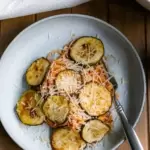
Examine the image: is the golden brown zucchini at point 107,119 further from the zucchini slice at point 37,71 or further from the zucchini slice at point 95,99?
the zucchini slice at point 37,71

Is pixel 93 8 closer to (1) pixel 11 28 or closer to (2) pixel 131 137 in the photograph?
(1) pixel 11 28

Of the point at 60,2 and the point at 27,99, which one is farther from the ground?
the point at 60,2

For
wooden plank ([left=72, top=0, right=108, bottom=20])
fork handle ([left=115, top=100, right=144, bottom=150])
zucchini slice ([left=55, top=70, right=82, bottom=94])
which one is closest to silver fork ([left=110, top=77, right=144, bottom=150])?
fork handle ([left=115, top=100, right=144, bottom=150])

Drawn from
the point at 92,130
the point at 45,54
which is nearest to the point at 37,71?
the point at 45,54

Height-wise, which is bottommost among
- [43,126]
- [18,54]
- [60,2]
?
[43,126]

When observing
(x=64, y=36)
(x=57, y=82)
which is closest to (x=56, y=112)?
(x=57, y=82)

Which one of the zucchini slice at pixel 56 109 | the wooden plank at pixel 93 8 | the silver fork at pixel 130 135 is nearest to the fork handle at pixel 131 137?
the silver fork at pixel 130 135

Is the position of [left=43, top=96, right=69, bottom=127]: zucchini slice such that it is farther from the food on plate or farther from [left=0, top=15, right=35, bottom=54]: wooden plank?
[left=0, top=15, right=35, bottom=54]: wooden plank

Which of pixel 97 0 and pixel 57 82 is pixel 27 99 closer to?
pixel 57 82
